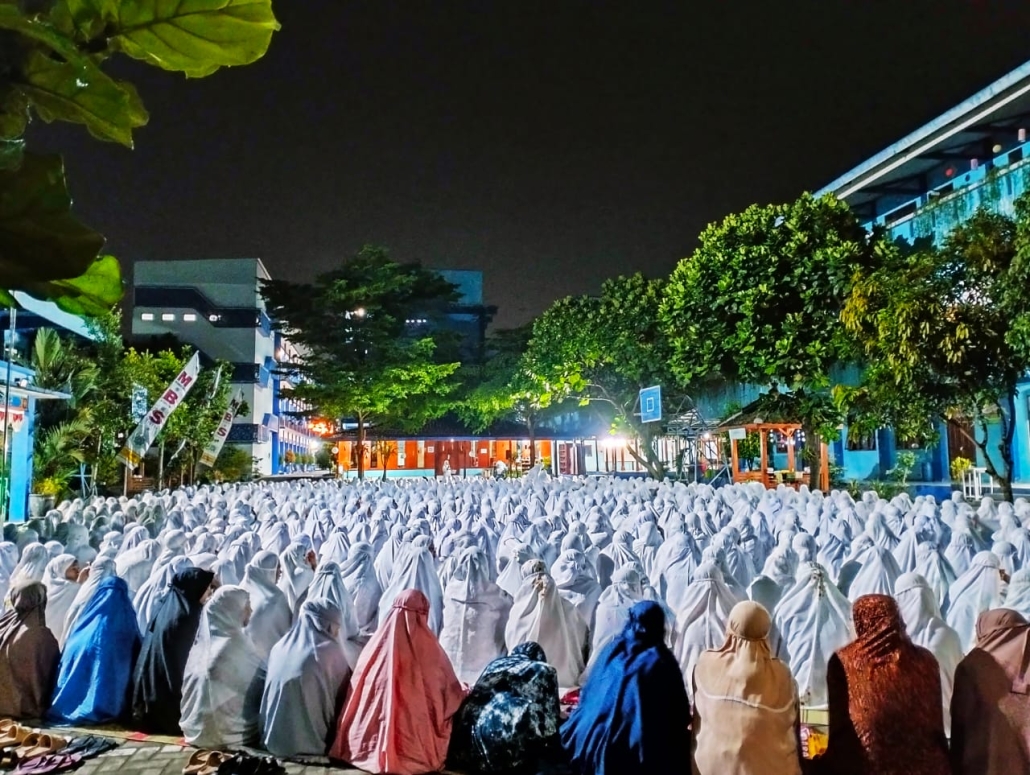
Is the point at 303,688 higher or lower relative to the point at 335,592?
lower

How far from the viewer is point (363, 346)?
27.2 m

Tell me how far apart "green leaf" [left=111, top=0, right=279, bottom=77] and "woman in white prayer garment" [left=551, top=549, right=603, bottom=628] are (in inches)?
236

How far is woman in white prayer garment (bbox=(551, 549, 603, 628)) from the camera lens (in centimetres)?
668

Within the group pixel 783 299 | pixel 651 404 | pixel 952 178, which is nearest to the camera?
pixel 783 299

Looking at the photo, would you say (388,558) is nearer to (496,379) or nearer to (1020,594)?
(1020,594)

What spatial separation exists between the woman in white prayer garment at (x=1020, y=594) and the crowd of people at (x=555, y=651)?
1 cm

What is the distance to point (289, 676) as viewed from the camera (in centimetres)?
480

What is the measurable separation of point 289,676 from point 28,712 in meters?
2.11

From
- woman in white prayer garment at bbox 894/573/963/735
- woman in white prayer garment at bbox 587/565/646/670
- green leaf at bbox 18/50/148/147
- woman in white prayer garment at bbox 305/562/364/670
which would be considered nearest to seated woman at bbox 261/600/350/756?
woman in white prayer garment at bbox 305/562/364/670

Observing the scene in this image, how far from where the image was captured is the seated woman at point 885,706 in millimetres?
3662

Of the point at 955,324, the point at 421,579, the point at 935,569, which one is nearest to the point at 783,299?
the point at 955,324

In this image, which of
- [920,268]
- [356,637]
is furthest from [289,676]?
[920,268]

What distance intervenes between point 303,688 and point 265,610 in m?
1.25

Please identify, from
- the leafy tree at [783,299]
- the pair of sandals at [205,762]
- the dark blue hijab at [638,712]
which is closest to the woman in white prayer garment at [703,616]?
the dark blue hijab at [638,712]
